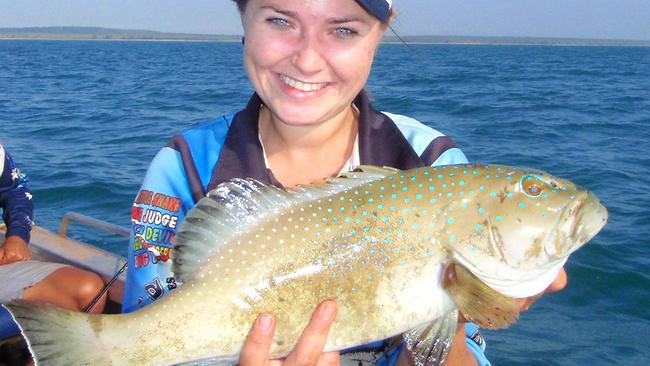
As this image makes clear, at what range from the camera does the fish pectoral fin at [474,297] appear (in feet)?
7.34

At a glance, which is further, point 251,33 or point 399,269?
point 251,33

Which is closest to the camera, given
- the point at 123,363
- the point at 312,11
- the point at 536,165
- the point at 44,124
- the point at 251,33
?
the point at 123,363

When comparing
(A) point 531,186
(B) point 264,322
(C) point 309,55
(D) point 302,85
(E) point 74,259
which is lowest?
(E) point 74,259

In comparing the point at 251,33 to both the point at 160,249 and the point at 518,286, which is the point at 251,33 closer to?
the point at 160,249

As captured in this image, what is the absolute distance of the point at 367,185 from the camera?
243 centimetres

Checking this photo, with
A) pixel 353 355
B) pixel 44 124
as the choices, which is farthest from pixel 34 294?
pixel 44 124

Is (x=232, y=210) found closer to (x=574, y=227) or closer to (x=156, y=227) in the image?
(x=156, y=227)

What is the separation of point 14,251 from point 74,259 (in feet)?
1.96

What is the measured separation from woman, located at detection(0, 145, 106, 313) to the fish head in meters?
3.55

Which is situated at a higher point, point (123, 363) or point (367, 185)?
point (367, 185)

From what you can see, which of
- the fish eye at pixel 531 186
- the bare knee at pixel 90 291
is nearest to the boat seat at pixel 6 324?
the bare knee at pixel 90 291

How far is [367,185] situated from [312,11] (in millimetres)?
814

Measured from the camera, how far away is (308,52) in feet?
9.10

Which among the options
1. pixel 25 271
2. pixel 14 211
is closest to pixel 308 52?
pixel 25 271
